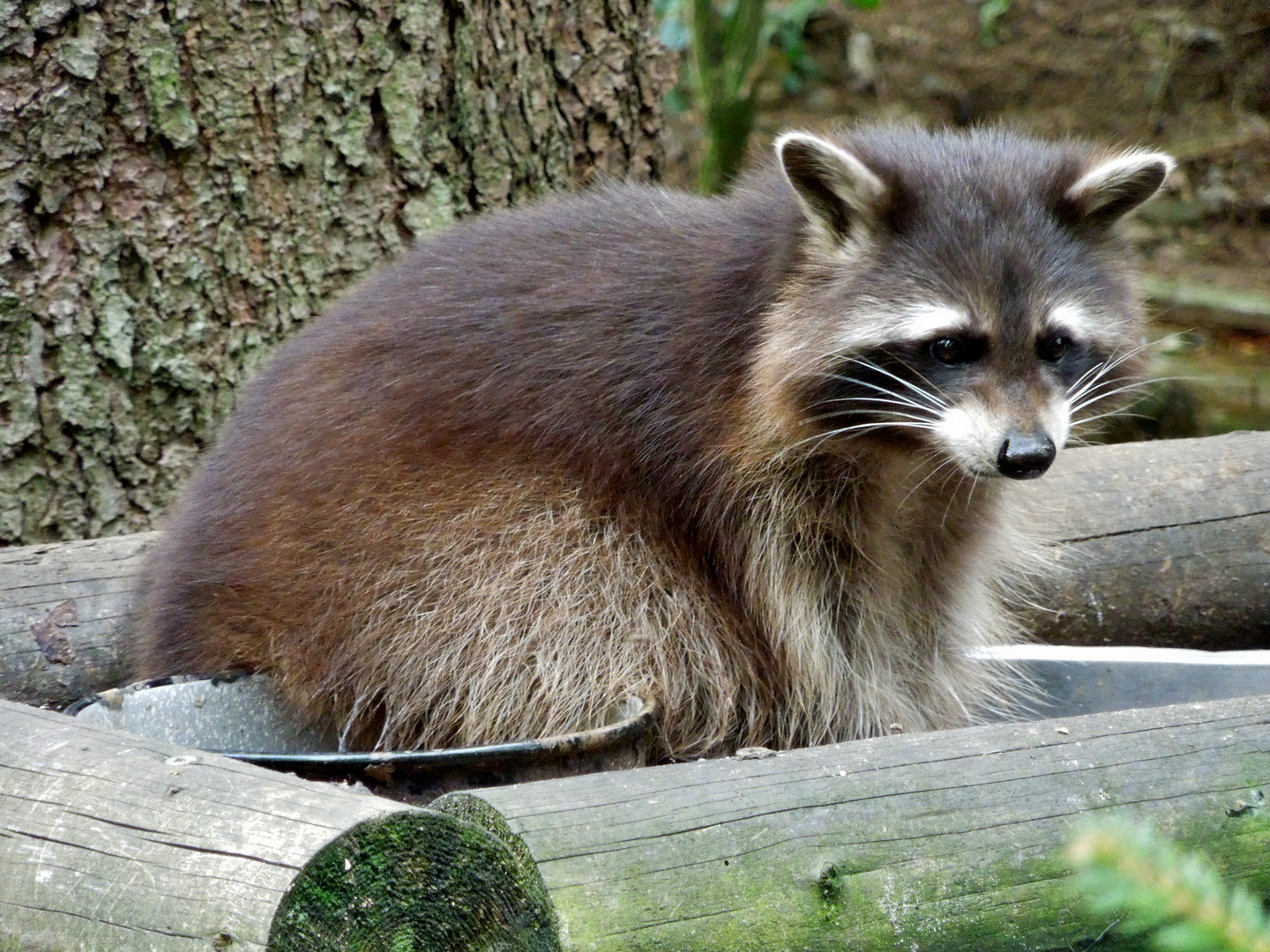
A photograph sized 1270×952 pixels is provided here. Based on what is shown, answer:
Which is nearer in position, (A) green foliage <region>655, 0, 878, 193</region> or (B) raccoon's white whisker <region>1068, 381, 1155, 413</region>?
(B) raccoon's white whisker <region>1068, 381, 1155, 413</region>

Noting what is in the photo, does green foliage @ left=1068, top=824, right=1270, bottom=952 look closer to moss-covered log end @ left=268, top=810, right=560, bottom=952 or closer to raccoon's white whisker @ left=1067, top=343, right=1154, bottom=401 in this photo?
moss-covered log end @ left=268, top=810, right=560, bottom=952

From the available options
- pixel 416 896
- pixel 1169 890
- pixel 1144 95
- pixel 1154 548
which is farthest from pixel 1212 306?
pixel 1169 890

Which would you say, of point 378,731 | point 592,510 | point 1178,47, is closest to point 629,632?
point 592,510

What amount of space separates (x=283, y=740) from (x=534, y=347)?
29.8 inches

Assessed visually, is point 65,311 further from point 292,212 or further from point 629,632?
point 629,632

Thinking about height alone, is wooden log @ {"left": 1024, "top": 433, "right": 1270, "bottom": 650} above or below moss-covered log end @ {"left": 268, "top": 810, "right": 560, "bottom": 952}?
below

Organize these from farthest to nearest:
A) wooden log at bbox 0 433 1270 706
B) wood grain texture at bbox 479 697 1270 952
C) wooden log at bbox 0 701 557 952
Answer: wooden log at bbox 0 433 1270 706, wood grain texture at bbox 479 697 1270 952, wooden log at bbox 0 701 557 952

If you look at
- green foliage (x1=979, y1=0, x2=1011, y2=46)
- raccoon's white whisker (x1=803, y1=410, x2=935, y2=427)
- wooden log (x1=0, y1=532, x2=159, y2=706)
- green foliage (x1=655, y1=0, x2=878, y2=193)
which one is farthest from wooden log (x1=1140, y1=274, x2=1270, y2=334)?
wooden log (x1=0, y1=532, x2=159, y2=706)

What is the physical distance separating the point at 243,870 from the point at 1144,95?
20.8ft

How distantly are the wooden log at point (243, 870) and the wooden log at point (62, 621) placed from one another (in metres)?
1.09

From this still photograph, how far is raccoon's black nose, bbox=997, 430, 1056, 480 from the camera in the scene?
208cm

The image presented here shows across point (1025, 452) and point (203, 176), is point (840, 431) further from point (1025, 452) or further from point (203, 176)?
point (203, 176)

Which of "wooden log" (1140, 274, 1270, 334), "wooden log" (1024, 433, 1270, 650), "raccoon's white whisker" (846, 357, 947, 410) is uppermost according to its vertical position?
"raccoon's white whisker" (846, 357, 947, 410)

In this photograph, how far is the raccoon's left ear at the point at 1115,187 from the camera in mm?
2234
